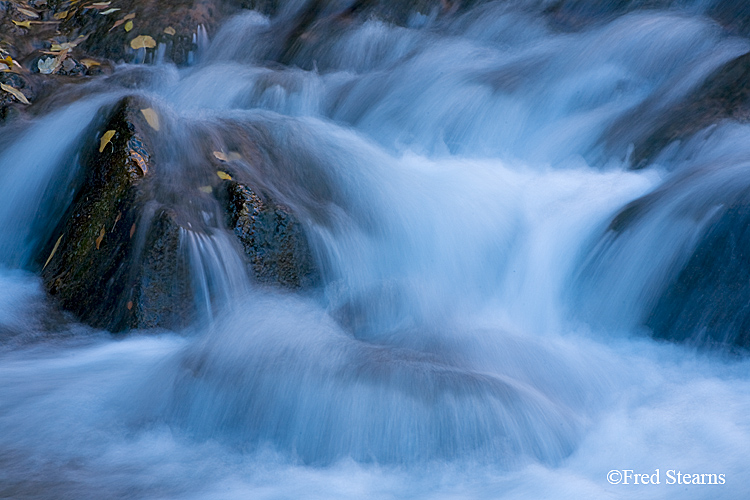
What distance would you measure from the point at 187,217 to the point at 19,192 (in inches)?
58.3

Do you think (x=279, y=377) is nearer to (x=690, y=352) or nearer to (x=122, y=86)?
(x=690, y=352)

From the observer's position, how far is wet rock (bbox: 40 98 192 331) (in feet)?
10.8

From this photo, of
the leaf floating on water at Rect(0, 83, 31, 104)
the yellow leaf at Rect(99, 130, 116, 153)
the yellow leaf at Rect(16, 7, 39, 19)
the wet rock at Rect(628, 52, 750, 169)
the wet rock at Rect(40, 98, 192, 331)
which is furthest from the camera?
the yellow leaf at Rect(16, 7, 39, 19)

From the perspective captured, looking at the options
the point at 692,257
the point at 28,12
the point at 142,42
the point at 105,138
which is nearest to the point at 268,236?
the point at 105,138

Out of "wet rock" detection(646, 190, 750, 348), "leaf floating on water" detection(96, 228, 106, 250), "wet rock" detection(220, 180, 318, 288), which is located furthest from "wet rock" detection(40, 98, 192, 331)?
"wet rock" detection(646, 190, 750, 348)

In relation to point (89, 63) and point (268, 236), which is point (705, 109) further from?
point (89, 63)

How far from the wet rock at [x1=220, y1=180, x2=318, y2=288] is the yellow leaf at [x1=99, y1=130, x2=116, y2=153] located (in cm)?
Answer: 73

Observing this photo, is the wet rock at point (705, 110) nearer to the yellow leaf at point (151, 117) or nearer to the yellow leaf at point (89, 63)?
the yellow leaf at point (151, 117)

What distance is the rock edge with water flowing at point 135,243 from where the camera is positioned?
10.9ft

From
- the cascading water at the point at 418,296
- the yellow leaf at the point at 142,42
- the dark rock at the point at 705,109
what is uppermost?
the yellow leaf at the point at 142,42

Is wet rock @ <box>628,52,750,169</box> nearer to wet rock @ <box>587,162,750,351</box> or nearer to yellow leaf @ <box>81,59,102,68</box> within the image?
wet rock @ <box>587,162,750,351</box>

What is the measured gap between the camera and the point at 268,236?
11.6ft

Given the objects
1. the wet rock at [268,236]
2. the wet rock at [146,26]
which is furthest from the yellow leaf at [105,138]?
the wet rock at [146,26]

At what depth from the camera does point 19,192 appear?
13.9ft
